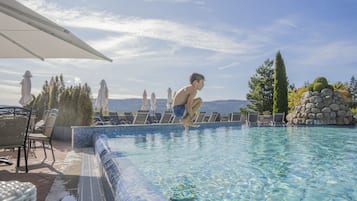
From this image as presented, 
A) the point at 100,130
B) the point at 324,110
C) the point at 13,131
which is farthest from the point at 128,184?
the point at 324,110

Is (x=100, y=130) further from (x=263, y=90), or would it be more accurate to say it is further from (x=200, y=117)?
(x=263, y=90)

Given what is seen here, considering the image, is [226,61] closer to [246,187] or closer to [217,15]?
[217,15]

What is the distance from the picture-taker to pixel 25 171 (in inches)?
165

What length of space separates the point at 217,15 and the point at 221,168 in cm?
857

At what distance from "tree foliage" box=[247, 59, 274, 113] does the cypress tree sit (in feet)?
8.35

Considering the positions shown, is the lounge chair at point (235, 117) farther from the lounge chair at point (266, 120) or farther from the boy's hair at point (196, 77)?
the boy's hair at point (196, 77)

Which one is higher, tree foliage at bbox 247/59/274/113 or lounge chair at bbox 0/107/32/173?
tree foliage at bbox 247/59/274/113

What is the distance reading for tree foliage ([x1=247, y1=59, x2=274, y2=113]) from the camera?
22.1 meters

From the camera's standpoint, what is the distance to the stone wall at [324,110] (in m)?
16.7

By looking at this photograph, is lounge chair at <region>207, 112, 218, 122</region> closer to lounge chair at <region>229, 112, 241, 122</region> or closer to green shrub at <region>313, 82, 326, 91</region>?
lounge chair at <region>229, 112, 241, 122</region>

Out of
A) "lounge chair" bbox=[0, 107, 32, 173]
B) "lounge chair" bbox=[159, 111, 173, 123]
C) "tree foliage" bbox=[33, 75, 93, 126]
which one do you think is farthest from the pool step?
"lounge chair" bbox=[159, 111, 173, 123]

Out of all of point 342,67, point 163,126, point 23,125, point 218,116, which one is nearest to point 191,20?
point 163,126

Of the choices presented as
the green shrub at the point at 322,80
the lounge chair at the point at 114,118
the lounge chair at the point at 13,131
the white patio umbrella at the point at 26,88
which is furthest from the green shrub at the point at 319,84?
the lounge chair at the point at 13,131

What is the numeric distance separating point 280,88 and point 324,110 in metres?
3.48
